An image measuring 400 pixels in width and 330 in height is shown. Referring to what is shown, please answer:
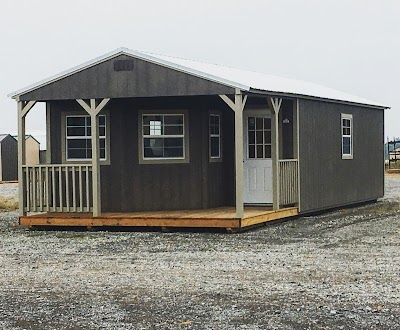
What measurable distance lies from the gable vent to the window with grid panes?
3.13 meters

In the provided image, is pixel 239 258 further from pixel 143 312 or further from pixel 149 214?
pixel 149 214

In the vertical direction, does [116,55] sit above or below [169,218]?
above

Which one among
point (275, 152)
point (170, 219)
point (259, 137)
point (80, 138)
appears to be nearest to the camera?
point (170, 219)

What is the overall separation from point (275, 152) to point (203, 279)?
6.46m

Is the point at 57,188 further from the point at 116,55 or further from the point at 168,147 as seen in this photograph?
the point at 116,55

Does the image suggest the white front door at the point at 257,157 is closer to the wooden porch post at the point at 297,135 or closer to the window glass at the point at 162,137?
the wooden porch post at the point at 297,135

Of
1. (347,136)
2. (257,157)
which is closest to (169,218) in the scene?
(257,157)

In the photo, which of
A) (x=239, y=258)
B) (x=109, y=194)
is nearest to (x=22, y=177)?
(x=109, y=194)

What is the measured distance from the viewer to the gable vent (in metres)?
14.9

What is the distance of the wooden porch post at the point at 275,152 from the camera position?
50.2ft

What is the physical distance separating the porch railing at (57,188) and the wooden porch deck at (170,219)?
0.22m

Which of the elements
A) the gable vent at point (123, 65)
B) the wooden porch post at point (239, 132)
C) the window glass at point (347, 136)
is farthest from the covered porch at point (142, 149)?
the window glass at point (347, 136)

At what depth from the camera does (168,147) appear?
52.5ft

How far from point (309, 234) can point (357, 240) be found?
1074 millimetres
